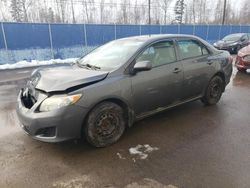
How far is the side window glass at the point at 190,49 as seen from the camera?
441 centimetres

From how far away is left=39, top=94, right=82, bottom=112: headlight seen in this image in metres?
2.98

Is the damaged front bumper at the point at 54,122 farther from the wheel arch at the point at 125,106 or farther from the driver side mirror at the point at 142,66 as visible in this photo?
the driver side mirror at the point at 142,66

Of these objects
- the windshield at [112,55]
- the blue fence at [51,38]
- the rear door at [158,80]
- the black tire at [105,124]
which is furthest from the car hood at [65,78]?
the blue fence at [51,38]

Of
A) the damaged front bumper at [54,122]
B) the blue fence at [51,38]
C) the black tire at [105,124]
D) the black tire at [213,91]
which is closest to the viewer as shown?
the damaged front bumper at [54,122]

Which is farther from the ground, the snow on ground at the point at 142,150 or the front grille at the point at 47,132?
the front grille at the point at 47,132

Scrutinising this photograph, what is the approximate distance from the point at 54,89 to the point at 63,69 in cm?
89

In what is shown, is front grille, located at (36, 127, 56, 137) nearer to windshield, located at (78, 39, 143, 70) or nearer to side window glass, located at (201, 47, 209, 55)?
windshield, located at (78, 39, 143, 70)

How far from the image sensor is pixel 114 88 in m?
3.35

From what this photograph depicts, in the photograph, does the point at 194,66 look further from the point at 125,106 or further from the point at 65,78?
the point at 65,78

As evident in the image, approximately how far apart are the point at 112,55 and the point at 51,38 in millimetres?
10773

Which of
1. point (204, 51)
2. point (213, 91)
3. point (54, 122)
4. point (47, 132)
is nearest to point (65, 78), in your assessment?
point (54, 122)

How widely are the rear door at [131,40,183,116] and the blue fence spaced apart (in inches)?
427

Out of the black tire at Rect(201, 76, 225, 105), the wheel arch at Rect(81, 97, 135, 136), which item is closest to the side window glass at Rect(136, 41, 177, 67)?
the wheel arch at Rect(81, 97, 135, 136)

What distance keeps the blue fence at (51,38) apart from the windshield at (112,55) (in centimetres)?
982
